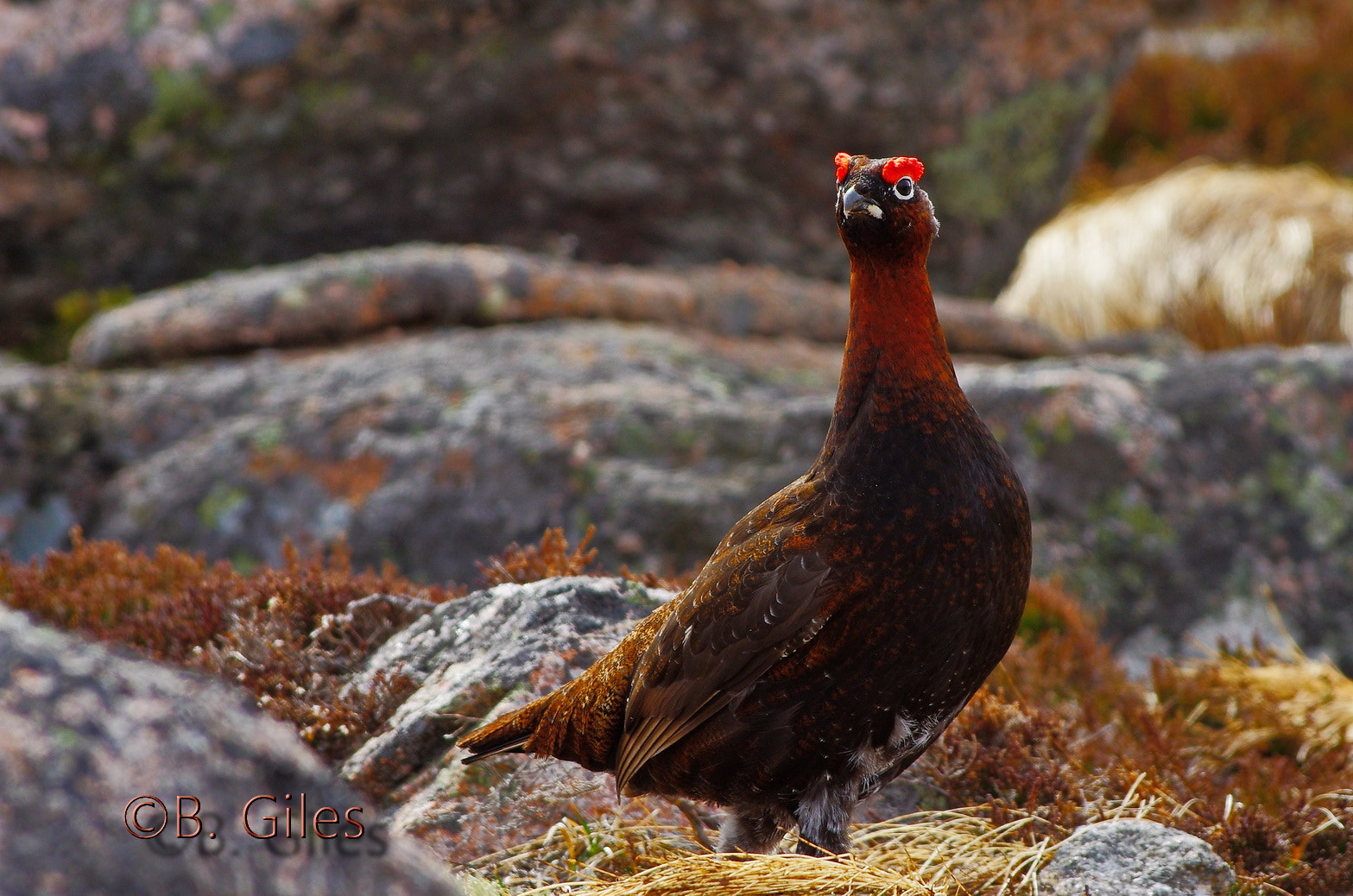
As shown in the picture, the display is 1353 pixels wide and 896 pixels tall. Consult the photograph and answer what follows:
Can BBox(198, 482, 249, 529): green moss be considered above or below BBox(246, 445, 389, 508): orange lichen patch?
below

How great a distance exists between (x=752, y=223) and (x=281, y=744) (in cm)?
616

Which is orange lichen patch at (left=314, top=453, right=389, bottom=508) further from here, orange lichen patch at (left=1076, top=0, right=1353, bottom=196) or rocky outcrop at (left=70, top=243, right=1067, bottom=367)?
orange lichen patch at (left=1076, top=0, right=1353, bottom=196)

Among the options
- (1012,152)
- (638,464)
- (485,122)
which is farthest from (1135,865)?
(1012,152)

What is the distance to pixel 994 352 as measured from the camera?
7.27 metres

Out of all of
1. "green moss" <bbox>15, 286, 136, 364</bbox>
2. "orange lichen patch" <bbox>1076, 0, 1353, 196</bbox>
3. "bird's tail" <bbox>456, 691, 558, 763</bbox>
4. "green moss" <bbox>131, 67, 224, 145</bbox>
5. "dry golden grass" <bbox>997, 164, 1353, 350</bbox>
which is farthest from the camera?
"orange lichen patch" <bbox>1076, 0, 1353, 196</bbox>

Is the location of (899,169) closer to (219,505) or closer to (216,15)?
(219,505)

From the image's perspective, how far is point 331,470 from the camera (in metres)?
5.42

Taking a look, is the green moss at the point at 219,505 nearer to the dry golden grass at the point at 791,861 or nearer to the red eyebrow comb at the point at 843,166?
the dry golden grass at the point at 791,861

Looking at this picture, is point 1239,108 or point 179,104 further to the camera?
point 1239,108

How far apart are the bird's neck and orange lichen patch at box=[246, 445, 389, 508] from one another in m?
2.96

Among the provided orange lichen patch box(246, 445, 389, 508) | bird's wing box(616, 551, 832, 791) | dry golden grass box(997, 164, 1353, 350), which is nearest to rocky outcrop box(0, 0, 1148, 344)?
orange lichen patch box(246, 445, 389, 508)

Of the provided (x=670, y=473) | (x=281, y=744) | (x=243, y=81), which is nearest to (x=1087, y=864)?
(x=281, y=744)

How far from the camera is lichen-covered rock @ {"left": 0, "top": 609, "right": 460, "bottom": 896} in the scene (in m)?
1.45

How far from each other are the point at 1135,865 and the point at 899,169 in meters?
1.69
